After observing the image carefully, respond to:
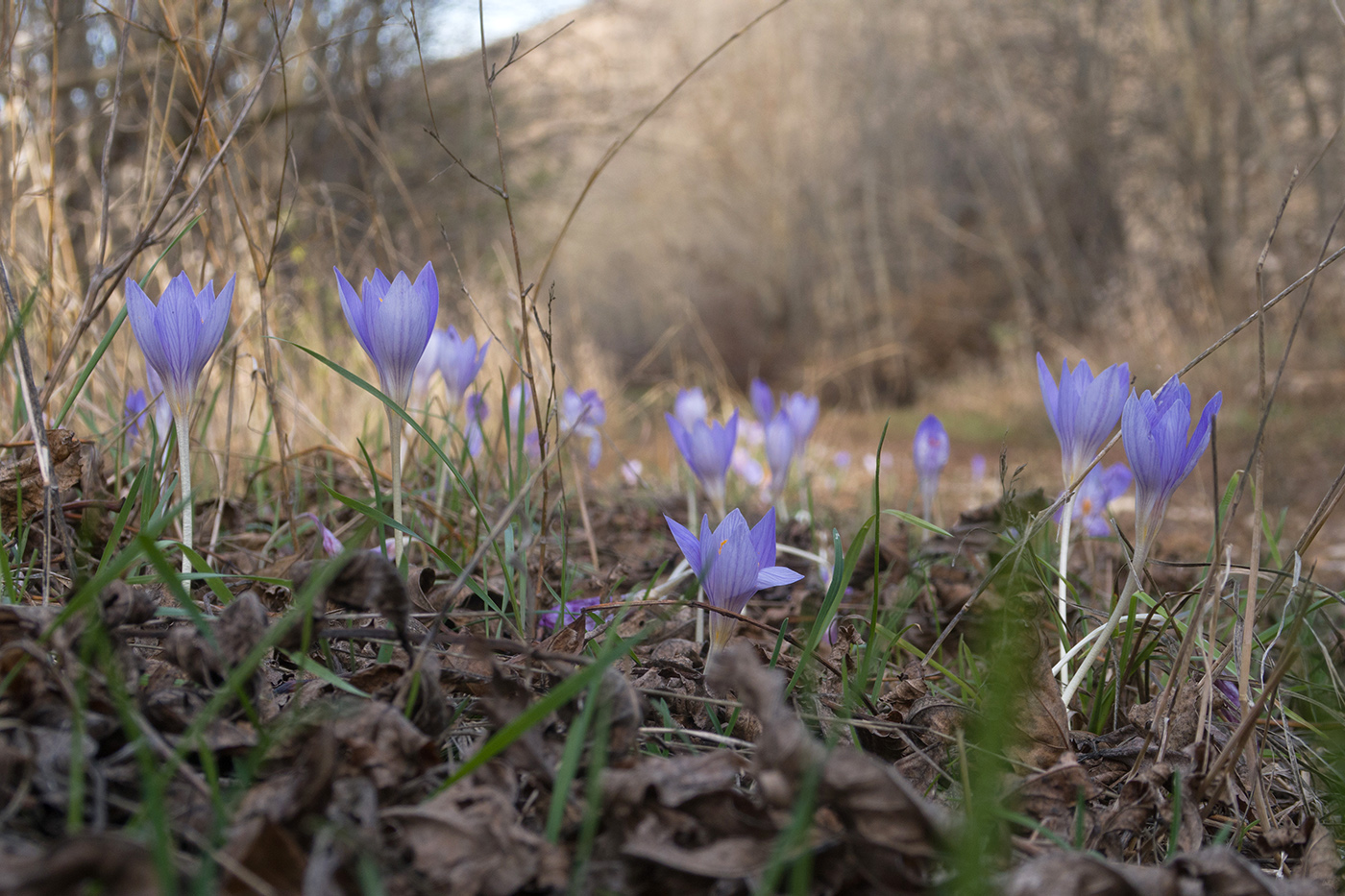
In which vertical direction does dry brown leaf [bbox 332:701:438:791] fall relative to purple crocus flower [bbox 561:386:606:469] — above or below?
below

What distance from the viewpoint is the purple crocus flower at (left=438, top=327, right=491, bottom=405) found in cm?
188

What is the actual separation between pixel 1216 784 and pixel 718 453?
1.05 metres

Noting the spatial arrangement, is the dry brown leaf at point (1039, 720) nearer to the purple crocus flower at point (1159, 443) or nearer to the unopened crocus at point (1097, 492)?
the purple crocus flower at point (1159, 443)

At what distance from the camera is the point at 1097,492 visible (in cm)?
224

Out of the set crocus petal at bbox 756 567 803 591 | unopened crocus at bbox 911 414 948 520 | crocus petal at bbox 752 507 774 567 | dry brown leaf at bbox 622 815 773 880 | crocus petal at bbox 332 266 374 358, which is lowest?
dry brown leaf at bbox 622 815 773 880

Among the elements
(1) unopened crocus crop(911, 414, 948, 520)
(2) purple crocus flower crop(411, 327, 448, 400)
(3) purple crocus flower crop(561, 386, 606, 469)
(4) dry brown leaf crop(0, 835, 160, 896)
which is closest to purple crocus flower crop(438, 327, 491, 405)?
(2) purple crocus flower crop(411, 327, 448, 400)

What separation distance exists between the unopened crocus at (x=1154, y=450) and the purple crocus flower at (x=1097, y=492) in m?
1.01

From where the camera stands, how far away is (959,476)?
7.90 metres

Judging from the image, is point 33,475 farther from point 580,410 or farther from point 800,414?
point 800,414

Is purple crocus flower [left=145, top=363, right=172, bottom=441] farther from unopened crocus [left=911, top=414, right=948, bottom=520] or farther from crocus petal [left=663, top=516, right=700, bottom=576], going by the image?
unopened crocus [left=911, top=414, right=948, bottom=520]

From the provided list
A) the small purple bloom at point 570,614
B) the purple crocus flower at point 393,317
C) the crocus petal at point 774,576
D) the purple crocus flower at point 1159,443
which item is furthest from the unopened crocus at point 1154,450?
the purple crocus flower at point 393,317

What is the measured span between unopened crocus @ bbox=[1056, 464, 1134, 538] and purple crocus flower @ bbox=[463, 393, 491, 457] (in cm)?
138

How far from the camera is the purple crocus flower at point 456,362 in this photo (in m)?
1.88

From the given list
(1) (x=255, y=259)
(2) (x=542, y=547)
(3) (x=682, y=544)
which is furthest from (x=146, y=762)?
(1) (x=255, y=259)
